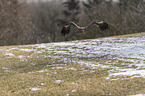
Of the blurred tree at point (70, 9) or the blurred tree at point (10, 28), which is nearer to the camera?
the blurred tree at point (10, 28)

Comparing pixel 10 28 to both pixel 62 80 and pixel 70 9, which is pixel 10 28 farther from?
pixel 70 9

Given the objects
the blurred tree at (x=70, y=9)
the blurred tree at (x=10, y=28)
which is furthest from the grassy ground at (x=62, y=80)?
the blurred tree at (x=70, y=9)

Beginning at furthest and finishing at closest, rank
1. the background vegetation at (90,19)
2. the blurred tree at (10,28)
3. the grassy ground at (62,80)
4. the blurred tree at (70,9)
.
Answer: the blurred tree at (70,9), the background vegetation at (90,19), the blurred tree at (10,28), the grassy ground at (62,80)

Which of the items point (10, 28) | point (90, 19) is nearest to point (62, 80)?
point (10, 28)

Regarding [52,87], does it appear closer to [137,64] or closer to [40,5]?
[137,64]

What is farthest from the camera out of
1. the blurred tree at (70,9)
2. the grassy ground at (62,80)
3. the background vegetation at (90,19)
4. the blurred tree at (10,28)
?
the blurred tree at (70,9)

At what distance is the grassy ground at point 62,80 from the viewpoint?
7.17 meters

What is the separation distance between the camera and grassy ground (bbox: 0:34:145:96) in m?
7.17

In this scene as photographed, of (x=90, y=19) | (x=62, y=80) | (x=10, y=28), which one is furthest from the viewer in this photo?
(x=90, y=19)

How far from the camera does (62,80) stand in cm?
858

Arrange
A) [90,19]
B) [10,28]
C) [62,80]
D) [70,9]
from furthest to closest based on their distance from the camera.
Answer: [70,9] < [90,19] < [10,28] < [62,80]

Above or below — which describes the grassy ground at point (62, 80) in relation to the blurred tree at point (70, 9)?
below

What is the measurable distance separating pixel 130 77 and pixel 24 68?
4.98 metres

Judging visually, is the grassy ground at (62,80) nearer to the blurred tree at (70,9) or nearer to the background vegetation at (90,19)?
the background vegetation at (90,19)
